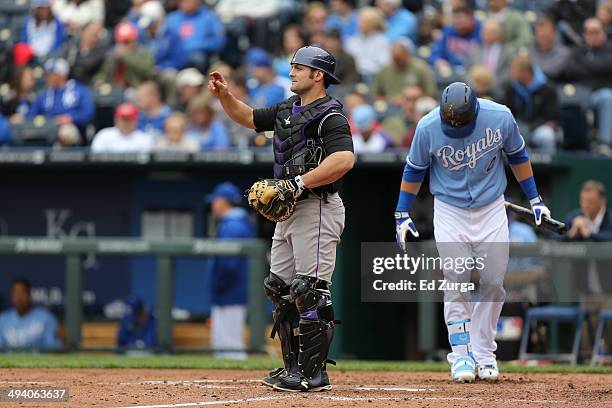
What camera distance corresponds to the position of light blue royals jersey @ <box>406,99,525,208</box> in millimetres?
7844

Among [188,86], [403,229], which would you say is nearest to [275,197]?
[403,229]

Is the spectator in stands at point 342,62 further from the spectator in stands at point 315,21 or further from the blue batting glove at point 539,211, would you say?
the blue batting glove at point 539,211

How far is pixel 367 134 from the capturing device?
1240 centimetres

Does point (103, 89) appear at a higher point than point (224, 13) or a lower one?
lower

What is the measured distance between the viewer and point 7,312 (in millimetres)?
12258

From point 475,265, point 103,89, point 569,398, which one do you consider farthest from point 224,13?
point 569,398

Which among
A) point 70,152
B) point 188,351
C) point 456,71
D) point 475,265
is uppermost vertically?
point 456,71

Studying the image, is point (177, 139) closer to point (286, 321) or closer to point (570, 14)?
point (570, 14)

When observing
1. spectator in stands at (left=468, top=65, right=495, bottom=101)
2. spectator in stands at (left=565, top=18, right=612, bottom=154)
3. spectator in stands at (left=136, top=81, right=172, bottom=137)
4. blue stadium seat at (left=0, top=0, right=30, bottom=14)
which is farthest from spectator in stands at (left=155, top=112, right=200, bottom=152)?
blue stadium seat at (left=0, top=0, right=30, bottom=14)

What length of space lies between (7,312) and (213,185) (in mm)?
2375

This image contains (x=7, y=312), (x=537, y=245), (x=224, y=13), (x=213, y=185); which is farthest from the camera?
(x=224, y=13)

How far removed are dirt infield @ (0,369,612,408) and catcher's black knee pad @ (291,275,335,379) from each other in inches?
7.5

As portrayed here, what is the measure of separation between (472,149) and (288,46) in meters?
6.61

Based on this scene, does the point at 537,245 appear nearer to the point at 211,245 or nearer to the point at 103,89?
the point at 211,245
